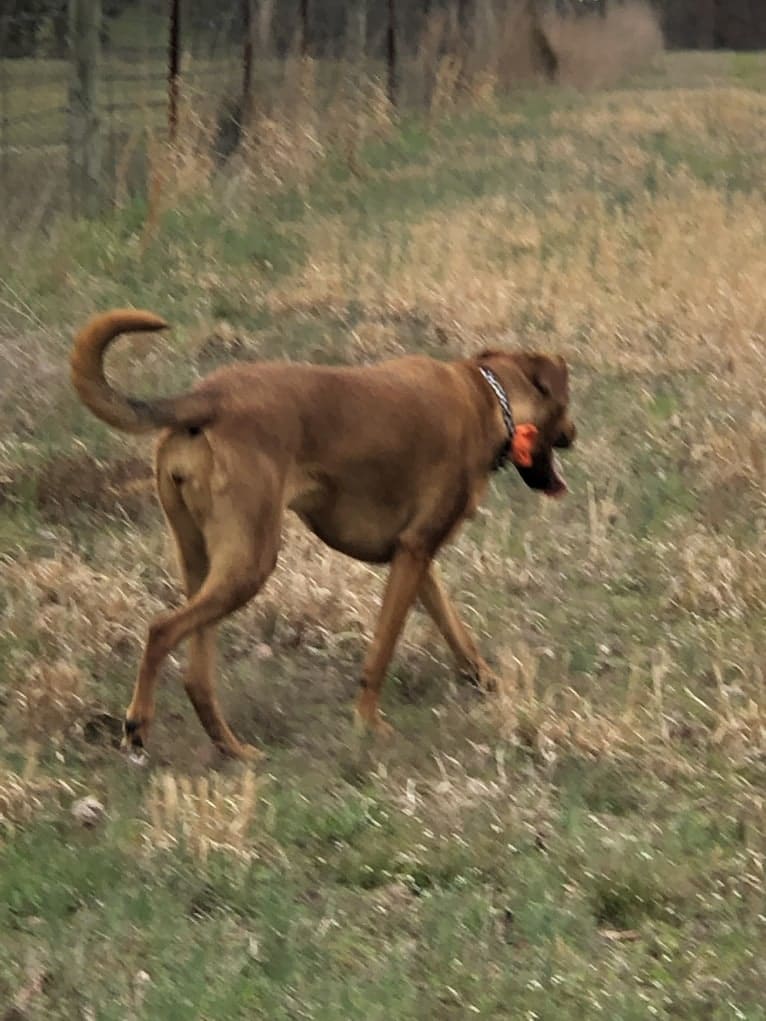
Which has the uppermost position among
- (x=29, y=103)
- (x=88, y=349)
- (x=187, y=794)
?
(x=88, y=349)

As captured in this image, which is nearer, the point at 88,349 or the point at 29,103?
the point at 88,349

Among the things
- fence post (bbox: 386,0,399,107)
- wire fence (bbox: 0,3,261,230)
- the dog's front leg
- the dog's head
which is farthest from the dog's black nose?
fence post (bbox: 386,0,399,107)

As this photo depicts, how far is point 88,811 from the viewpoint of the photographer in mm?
4145

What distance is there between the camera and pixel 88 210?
1069cm

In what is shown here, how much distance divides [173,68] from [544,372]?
691 cm

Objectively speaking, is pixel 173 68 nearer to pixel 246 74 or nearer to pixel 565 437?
pixel 246 74

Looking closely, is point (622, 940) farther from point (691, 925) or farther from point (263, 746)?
point (263, 746)

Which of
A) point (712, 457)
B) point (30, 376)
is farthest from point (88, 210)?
point (712, 457)

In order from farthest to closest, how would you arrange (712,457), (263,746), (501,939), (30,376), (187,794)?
(30,376) → (712,457) → (263,746) → (187,794) → (501,939)

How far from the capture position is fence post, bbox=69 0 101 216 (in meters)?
10.5

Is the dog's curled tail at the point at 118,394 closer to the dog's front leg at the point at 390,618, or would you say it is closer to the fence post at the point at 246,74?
the dog's front leg at the point at 390,618

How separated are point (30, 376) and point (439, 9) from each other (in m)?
16.9

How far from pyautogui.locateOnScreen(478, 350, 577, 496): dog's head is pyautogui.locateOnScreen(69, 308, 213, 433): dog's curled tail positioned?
127 centimetres

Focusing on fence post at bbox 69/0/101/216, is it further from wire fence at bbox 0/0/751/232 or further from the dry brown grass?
the dry brown grass
